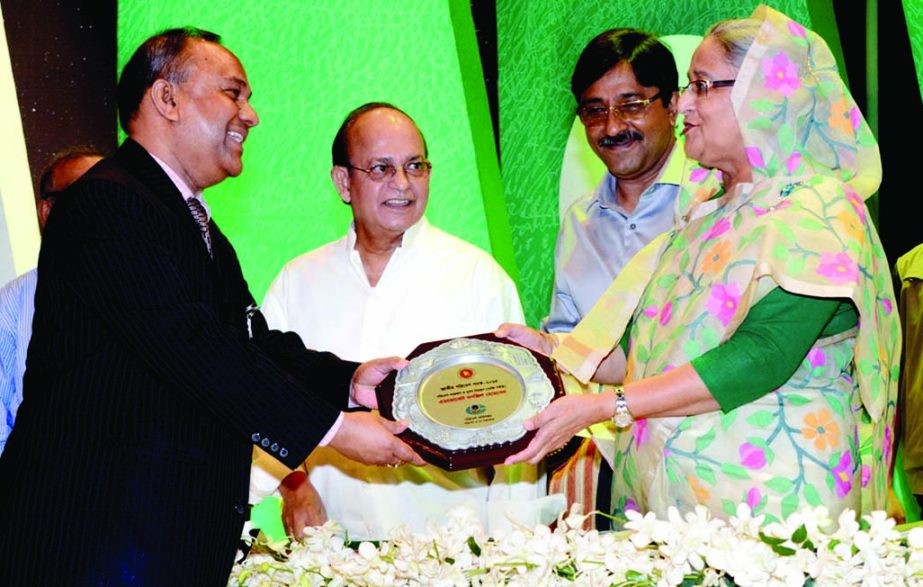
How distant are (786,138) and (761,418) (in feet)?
1.99

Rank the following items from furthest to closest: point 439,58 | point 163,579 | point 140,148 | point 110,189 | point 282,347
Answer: point 439,58, point 282,347, point 140,148, point 110,189, point 163,579

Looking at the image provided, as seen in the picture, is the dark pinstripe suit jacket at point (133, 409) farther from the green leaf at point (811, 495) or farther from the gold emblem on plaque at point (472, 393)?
the green leaf at point (811, 495)

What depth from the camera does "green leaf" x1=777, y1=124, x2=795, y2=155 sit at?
2502mm

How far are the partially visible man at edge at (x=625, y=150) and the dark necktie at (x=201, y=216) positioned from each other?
1307 mm

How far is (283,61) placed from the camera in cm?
397

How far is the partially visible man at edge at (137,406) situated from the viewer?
6.89 feet

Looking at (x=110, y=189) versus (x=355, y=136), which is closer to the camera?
(x=110, y=189)

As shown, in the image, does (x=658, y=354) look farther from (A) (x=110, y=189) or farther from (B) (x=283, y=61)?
(B) (x=283, y=61)

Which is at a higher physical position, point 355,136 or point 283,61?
point 283,61

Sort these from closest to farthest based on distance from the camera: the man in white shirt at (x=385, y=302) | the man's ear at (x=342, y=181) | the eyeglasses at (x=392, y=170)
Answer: the man in white shirt at (x=385, y=302) < the eyeglasses at (x=392, y=170) < the man's ear at (x=342, y=181)

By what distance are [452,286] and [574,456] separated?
0.60m

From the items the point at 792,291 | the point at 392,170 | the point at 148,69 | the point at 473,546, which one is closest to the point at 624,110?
the point at 392,170

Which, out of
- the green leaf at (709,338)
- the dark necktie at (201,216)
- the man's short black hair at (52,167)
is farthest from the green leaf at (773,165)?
the man's short black hair at (52,167)

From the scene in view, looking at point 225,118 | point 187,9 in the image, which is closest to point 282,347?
point 225,118
